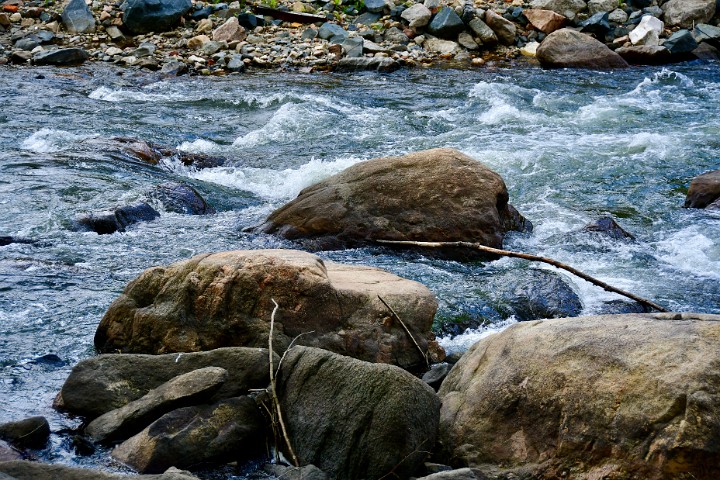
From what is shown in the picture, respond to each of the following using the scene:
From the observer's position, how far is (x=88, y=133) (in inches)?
433

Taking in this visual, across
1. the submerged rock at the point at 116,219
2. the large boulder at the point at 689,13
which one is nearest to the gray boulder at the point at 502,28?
the large boulder at the point at 689,13

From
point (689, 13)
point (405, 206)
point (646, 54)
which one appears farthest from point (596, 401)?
point (689, 13)

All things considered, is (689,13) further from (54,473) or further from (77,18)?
(54,473)

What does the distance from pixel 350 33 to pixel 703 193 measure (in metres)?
9.81

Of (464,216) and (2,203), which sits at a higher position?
(464,216)

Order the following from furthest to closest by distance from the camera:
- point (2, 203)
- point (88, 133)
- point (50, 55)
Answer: point (50, 55)
point (88, 133)
point (2, 203)

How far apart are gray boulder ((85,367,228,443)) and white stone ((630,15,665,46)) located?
14078mm

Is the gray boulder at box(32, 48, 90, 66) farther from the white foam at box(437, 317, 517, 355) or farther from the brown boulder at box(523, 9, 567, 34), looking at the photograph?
the white foam at box(437, 317, 517, 355)

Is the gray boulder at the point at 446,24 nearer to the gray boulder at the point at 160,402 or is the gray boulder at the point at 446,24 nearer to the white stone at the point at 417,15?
the white stone at the point at 417,15

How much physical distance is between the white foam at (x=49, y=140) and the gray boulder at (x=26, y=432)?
6.45 m

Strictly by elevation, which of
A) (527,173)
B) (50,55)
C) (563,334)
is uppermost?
(563,334)

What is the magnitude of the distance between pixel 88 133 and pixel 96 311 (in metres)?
5.71

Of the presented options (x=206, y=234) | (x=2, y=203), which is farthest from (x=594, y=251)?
(x=2, y=203)

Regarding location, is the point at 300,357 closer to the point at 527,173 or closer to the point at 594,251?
the point at 594,251
